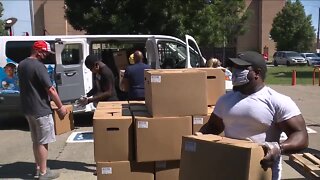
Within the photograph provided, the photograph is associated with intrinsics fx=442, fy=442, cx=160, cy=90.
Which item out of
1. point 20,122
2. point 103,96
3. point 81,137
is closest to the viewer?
point 103,96

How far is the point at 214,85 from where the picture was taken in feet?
17.2

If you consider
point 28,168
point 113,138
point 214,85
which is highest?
point 214,85

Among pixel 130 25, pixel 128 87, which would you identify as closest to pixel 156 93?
pixel 128 87

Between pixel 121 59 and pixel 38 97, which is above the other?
pixel 121 59

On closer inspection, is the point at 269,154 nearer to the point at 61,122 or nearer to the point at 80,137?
the point at 61,122

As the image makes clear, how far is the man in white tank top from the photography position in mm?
2744

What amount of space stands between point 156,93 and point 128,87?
7.60 feet

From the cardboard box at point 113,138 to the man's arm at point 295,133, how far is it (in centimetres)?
207

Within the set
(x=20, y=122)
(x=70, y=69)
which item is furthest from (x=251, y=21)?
(x=70, y=69)

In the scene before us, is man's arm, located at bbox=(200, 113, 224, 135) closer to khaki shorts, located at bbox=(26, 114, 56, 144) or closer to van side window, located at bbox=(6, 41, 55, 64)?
khaki shorts, located at bbox=(26, 114, 56, 144)

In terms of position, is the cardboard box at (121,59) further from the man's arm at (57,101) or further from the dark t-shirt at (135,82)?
the man's arm at (57,101)

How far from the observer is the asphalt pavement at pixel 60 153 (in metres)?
6.29

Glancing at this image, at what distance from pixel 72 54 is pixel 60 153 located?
3026mm

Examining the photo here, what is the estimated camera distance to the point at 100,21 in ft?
60.8
